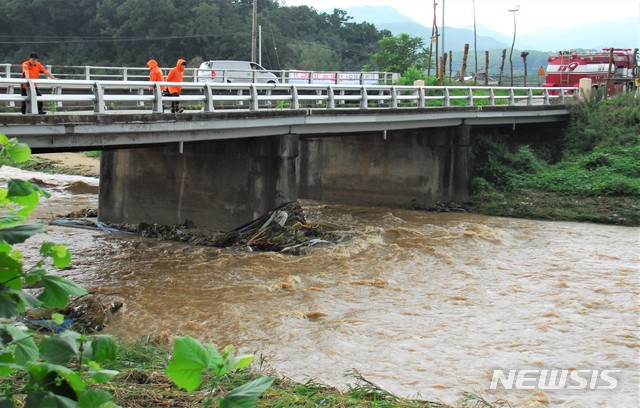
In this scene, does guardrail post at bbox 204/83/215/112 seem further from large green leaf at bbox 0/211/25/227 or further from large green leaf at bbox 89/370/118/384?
large green leaf at bbox 89/370/118/384

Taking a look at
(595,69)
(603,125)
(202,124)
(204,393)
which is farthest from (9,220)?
(595,69)

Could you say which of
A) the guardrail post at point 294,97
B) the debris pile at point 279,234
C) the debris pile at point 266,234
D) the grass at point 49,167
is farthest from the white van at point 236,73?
the debris pile at point 279,234

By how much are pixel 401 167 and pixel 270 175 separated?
8278mm

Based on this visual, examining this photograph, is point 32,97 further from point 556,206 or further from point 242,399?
point 556,206

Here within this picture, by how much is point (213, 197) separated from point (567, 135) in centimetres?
1705

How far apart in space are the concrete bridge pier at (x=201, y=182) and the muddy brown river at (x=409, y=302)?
160 cm

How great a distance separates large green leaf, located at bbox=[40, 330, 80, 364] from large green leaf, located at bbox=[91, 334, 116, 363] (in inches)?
4.8

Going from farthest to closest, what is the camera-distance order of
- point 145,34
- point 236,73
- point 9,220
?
1. point 145,34
2. point 236,73
3. point 9,220

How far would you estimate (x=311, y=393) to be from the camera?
782 cm

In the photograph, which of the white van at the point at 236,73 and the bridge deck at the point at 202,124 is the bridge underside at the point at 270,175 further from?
the white van at the point at 236,73

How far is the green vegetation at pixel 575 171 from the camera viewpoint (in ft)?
82.2

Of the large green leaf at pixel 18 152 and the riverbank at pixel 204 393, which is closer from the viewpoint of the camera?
the large green leaf at pixel 18 152

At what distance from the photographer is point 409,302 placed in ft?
46.2

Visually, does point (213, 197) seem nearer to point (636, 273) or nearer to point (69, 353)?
point (636, 273)
